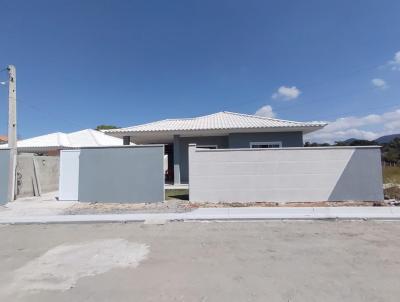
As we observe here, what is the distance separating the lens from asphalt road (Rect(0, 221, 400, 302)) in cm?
420

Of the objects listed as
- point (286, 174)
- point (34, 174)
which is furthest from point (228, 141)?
point (34, 174)

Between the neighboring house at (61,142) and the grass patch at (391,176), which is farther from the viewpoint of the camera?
the neighboring house at (61,142)

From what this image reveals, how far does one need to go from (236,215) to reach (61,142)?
22.1 meters

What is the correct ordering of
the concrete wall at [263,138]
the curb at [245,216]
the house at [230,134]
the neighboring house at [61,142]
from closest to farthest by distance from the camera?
the curb at [245,216], the house at [230,134], the concrete wall at [263,138], the neighboring house at [61,142]

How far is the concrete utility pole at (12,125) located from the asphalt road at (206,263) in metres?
6.07

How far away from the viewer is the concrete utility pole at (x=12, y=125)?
1363 centimetres

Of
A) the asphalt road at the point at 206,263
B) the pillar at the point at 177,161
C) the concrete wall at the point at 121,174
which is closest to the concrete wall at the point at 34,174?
the concrete wall at the point at 121,174

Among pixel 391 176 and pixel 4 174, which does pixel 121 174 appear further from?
pixel 391 176

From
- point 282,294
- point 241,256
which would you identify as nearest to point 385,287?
point 282,294

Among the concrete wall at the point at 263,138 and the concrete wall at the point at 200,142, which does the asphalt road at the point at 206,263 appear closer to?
the concrete wall at the point at 263,138

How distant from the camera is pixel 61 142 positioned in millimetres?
27406

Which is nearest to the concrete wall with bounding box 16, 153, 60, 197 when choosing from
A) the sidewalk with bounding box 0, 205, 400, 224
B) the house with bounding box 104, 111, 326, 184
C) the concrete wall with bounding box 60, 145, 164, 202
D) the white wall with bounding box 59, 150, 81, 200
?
the white wall with bounding box 59, 150, 81, 200

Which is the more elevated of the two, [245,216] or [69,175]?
[69,175]

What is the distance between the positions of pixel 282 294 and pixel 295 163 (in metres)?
8.51
